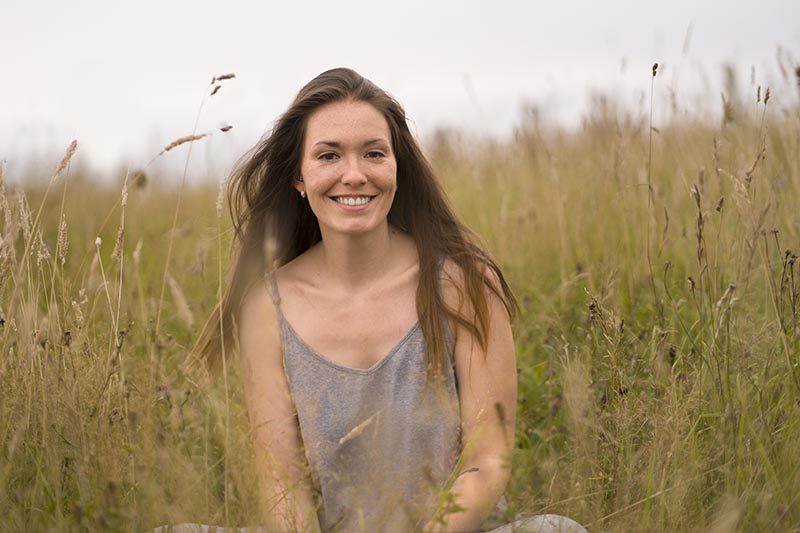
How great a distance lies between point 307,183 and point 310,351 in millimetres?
521

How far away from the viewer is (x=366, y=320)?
8.79ft

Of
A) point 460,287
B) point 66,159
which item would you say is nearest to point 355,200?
point 460,287

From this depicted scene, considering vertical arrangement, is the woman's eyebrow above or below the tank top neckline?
above

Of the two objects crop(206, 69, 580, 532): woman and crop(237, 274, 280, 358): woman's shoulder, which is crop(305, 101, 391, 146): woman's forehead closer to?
crop(206, 69, 580, 532): woman

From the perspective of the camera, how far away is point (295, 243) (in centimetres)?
299

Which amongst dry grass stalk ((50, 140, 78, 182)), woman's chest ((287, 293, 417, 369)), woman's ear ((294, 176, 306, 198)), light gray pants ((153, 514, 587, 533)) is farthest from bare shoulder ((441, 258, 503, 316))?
dry grass stalk ((50, 140, 78, 182))

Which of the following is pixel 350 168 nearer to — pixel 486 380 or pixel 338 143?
pixel 338 143

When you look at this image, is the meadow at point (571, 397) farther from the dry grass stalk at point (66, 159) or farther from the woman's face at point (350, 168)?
the woman's face at point (350, 168)

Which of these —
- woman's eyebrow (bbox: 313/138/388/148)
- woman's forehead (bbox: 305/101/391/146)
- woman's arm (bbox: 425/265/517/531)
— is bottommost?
woman's arm (bbox: 425/265/517/531)

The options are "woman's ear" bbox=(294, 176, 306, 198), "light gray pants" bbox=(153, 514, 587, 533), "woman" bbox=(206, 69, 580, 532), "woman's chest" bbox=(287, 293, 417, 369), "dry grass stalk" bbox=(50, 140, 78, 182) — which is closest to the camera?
"light gray pants" bbox=(153, 514, 587, 533)

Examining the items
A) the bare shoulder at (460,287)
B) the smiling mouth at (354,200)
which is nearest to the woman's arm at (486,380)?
the bare shoulder at (460,287)

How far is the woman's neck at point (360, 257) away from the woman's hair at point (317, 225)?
0.10 m

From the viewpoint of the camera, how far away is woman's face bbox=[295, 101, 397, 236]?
8.41 ft

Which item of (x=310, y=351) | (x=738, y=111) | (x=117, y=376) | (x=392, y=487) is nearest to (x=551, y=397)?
(x=310, y=351)
